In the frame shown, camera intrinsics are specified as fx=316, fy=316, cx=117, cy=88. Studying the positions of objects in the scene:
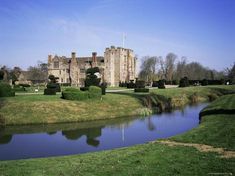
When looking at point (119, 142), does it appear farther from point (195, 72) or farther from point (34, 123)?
point (195, 72)

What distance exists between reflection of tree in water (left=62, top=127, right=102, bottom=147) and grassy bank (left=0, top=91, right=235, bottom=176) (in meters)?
6.55

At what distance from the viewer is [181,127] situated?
23.6 meters

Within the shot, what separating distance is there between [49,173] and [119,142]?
906 centimetres

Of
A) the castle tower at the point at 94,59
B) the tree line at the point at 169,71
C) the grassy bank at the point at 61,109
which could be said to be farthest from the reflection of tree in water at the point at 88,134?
the tree line at the point at 169,71

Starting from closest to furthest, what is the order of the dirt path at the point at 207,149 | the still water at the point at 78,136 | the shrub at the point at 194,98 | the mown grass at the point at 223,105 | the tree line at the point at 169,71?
the dirt path at the point at 207,149, the still water at the point at 78,136, the mown grass at the point at 223,105, the shrub at the point at 194,98, the tree line at the point at 169,71

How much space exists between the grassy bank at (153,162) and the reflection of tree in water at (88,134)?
6.55 meters

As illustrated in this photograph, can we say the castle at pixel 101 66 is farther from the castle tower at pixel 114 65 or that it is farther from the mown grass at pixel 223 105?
the mown grass at pixel 223 105

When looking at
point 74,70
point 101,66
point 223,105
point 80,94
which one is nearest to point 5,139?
point 80,94

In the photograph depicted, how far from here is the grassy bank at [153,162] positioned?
8938mm

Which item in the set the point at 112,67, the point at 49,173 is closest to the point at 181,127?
the point at 49,173

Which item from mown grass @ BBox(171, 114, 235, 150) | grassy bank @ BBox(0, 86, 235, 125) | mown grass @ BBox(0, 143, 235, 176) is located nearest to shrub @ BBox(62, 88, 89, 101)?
grassy bank @ BBox(0, 86, 235, 125)

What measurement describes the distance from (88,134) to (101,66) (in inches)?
2043

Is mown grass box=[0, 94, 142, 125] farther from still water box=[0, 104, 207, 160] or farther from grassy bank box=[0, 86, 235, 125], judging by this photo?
still water box=[0, 104, 207, 160]

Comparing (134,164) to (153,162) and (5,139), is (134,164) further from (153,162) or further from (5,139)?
(5,139)
